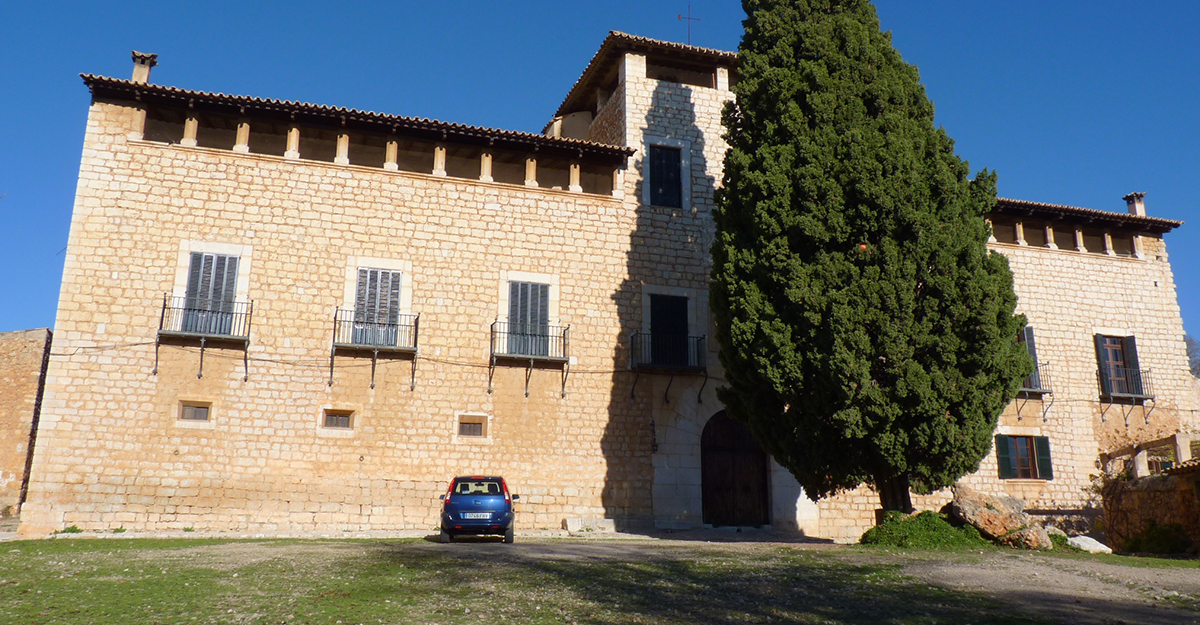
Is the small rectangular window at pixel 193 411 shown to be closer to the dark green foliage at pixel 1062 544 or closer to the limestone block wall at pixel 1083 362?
the limestone block wall at pixel 1083 362

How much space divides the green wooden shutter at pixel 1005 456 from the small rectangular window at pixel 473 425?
13195 millimetres

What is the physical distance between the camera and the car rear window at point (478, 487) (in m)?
14.0

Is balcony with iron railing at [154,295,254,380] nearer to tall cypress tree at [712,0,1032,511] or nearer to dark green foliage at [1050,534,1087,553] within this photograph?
tall cypress tree at [712,0,1032,511]

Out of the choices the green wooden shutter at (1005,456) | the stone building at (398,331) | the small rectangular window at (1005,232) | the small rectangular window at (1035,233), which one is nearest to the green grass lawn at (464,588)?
the stone building at (398,331)

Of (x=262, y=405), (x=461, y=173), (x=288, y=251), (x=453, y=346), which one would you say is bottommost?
(x=262, y=405)

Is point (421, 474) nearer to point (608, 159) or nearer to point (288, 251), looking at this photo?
point (288, 251)

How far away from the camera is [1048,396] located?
20.9 m

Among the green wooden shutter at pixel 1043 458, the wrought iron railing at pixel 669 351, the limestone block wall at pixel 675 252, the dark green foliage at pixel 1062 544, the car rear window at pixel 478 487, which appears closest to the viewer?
the dark green foliage at pixel 1062 544

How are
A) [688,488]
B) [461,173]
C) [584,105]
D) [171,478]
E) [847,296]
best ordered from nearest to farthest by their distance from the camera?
[847,296] < [171,478] < [688,488] < [461,173] < [584,105]

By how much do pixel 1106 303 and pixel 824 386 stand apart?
13581 mm

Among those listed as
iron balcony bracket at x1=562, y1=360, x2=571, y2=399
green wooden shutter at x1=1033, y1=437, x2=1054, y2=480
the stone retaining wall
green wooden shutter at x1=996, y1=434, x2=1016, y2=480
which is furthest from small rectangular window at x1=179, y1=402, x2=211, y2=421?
green wooden shutter at x1=1033, y1=437, x2=1054, y2=480

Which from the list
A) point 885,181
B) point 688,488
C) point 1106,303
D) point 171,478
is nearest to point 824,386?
point 885,181

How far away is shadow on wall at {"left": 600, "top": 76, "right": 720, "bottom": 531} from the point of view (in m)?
17.4

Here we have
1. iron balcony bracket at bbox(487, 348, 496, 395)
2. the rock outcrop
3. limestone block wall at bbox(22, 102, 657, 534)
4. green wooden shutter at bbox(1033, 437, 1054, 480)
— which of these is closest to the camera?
the rock outcrop
